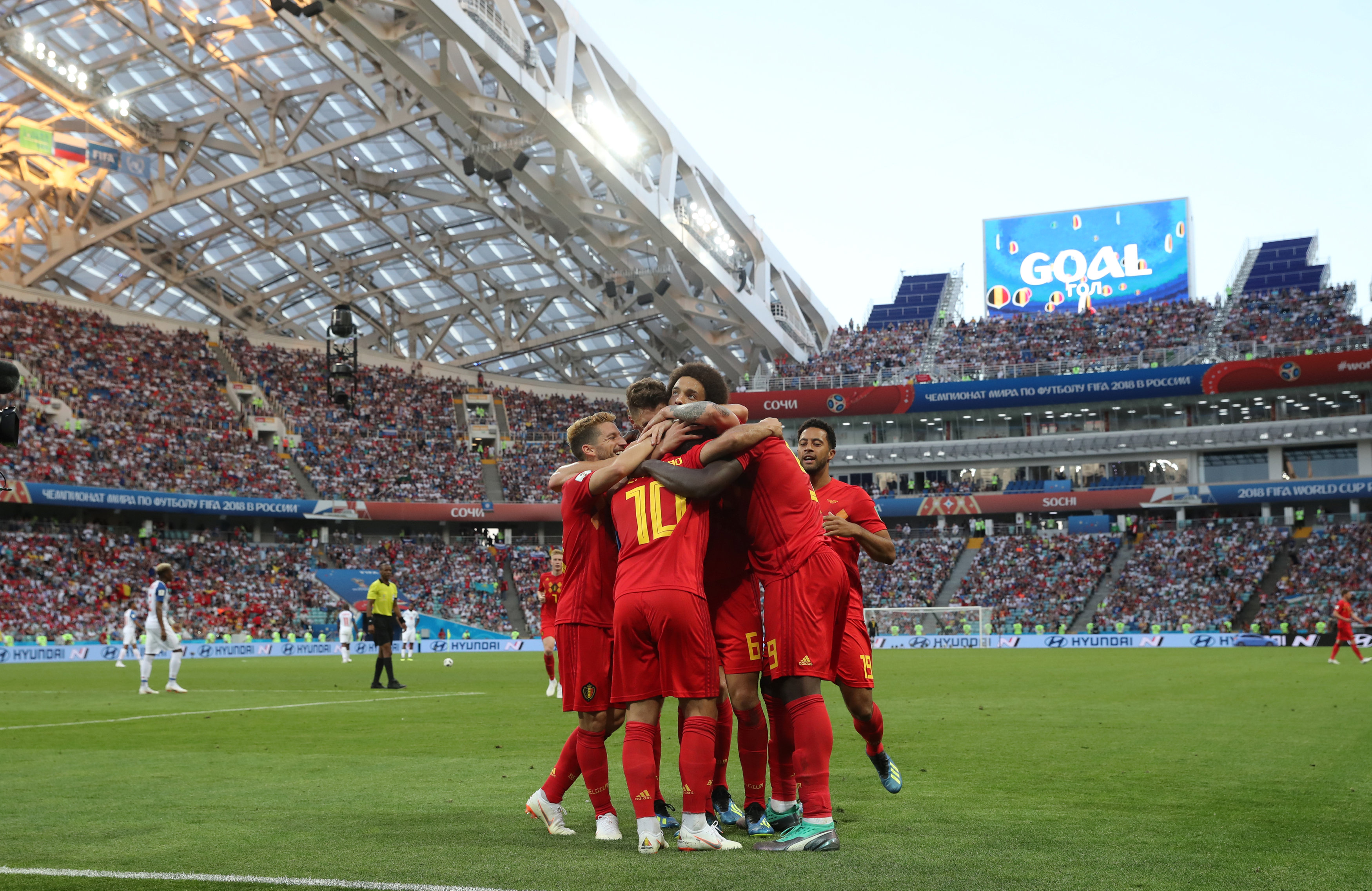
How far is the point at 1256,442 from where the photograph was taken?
59156 mm

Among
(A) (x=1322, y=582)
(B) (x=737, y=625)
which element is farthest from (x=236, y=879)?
(A) (x=1322, y=582)

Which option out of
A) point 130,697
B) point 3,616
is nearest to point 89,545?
point 3,616

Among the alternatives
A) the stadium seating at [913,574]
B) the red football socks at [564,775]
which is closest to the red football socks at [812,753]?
the red football socks at [564,775]

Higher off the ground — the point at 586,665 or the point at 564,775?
the point at 586,665

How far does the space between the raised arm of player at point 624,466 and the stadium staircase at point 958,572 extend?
51607mm

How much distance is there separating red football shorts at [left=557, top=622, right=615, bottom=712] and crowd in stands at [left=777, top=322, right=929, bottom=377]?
58.9 meters

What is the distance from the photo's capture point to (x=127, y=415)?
163 ft

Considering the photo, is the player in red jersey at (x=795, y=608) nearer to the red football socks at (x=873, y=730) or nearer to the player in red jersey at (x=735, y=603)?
the player in red jersey at (x=735, y=603)

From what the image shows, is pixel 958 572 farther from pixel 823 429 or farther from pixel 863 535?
pixel 863 535

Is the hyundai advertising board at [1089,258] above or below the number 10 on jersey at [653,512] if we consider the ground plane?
above

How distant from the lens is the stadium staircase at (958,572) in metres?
56.2

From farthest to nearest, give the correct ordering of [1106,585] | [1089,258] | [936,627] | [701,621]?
[1089,258], [1106,585], [936,627], [701,621]

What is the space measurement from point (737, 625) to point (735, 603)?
13 cm

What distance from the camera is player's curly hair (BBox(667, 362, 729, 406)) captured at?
6254 millimetres
